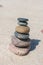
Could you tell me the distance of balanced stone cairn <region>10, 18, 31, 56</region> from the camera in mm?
7203

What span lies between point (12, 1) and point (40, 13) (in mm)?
4235

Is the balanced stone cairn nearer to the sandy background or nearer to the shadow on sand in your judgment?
the sandy background

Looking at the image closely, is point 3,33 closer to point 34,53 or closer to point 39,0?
point 34,53

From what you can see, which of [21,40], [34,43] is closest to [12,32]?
[34,43]

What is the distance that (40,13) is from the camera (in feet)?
45.9

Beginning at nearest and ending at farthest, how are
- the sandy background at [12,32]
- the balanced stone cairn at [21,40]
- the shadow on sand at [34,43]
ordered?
the sandy background at [12,32] < the balanced stone cairn at [21,40] < the shadow on sand at [34,43]

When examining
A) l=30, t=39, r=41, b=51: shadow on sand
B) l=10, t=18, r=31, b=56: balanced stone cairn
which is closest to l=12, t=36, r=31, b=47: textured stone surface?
l=10, t=18, r=31, b=56: balanced stone cairn

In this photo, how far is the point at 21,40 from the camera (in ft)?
24.1

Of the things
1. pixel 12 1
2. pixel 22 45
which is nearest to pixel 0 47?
pixel 22 45

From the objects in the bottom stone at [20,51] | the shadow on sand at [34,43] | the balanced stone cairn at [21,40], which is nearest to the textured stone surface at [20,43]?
the balanced stone cairn at [21,40]

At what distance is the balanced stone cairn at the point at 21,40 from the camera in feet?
23.6

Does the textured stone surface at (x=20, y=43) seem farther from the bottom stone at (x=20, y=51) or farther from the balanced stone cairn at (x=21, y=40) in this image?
the bottom stone at (x=20, y=51)

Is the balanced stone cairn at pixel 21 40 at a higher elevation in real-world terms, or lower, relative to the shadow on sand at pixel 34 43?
higher

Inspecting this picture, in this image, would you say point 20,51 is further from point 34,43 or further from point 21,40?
point 34,43
